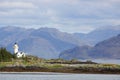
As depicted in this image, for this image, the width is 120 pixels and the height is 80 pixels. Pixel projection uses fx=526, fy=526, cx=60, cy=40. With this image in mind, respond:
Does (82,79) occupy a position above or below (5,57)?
below

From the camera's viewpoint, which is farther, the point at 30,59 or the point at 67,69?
the point at 30,59

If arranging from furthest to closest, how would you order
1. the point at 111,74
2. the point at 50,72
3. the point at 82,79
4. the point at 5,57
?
1. the point at 5,57
2. the point at 50,72
3. the point at 111,74
4. the point at 82,79

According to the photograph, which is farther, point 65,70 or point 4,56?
point 4,56

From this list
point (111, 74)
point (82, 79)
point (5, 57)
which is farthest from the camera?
point (5, 57)

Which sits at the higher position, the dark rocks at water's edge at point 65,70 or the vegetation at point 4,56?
the vegetation at point 4,56

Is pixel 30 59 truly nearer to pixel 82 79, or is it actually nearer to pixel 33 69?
pixel 33 69

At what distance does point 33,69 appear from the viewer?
108 meters

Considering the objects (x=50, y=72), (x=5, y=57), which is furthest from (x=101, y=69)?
(x=5, y=57)

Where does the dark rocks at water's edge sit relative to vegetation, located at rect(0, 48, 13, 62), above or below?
below

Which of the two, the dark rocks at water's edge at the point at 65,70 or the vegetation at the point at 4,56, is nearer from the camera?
the dark rocks at water's edge at the point at 65,70

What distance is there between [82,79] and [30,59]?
155ft

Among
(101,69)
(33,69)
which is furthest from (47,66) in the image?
(101,69)

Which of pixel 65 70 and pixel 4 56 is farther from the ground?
pixel 4 56

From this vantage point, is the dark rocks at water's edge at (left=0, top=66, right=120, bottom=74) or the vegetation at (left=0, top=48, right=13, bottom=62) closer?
the dark rocks at water's edge at (left=0, top=66, right=120, bottom=74)
